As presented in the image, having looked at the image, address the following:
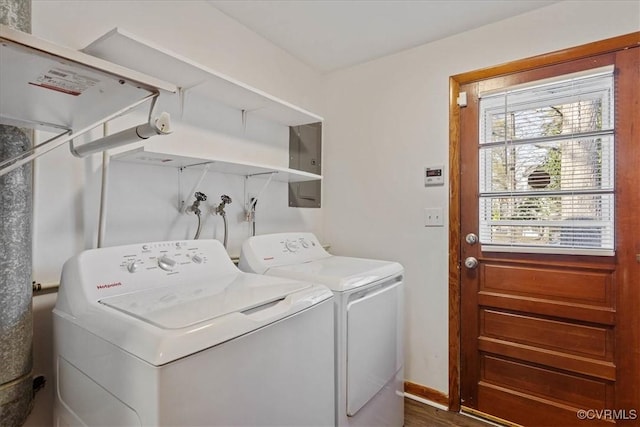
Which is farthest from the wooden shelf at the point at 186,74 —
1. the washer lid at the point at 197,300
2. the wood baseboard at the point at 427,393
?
the wood baseboard at the point at 427,393

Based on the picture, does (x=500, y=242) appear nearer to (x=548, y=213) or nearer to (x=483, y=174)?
(x=548, y=213)

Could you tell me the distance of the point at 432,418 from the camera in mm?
2016

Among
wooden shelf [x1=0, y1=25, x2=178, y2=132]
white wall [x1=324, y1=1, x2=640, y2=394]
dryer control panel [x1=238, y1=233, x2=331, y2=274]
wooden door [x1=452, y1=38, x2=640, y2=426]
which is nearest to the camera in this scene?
wooden shelf [x1=0, y1=25, x2=178, y2=132]

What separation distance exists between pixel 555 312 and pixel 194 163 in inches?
80.4

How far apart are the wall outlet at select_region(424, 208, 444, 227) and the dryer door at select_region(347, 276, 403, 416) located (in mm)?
495

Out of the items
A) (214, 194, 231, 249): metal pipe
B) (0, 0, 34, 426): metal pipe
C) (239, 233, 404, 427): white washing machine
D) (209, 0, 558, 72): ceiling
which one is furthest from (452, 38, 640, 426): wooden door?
(0, 0, 34, 426): metal pipe

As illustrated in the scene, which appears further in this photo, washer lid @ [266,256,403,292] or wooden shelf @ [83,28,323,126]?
washer lid @ [266,256,403,292]

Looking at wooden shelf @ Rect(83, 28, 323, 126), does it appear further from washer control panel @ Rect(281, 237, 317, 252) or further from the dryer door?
the dryer door

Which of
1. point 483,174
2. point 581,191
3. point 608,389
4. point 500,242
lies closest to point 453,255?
point 500,242

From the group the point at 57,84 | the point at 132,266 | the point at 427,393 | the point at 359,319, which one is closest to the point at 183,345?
the point at 132,266

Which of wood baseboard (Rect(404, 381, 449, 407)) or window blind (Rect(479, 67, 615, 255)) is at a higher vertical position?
window blind (Rect(479, 67, 615, 255))

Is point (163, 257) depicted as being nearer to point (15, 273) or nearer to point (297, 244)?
point (15, 273)

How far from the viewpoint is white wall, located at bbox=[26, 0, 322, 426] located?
1278 millimetres

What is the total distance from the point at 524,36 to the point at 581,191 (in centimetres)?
93
